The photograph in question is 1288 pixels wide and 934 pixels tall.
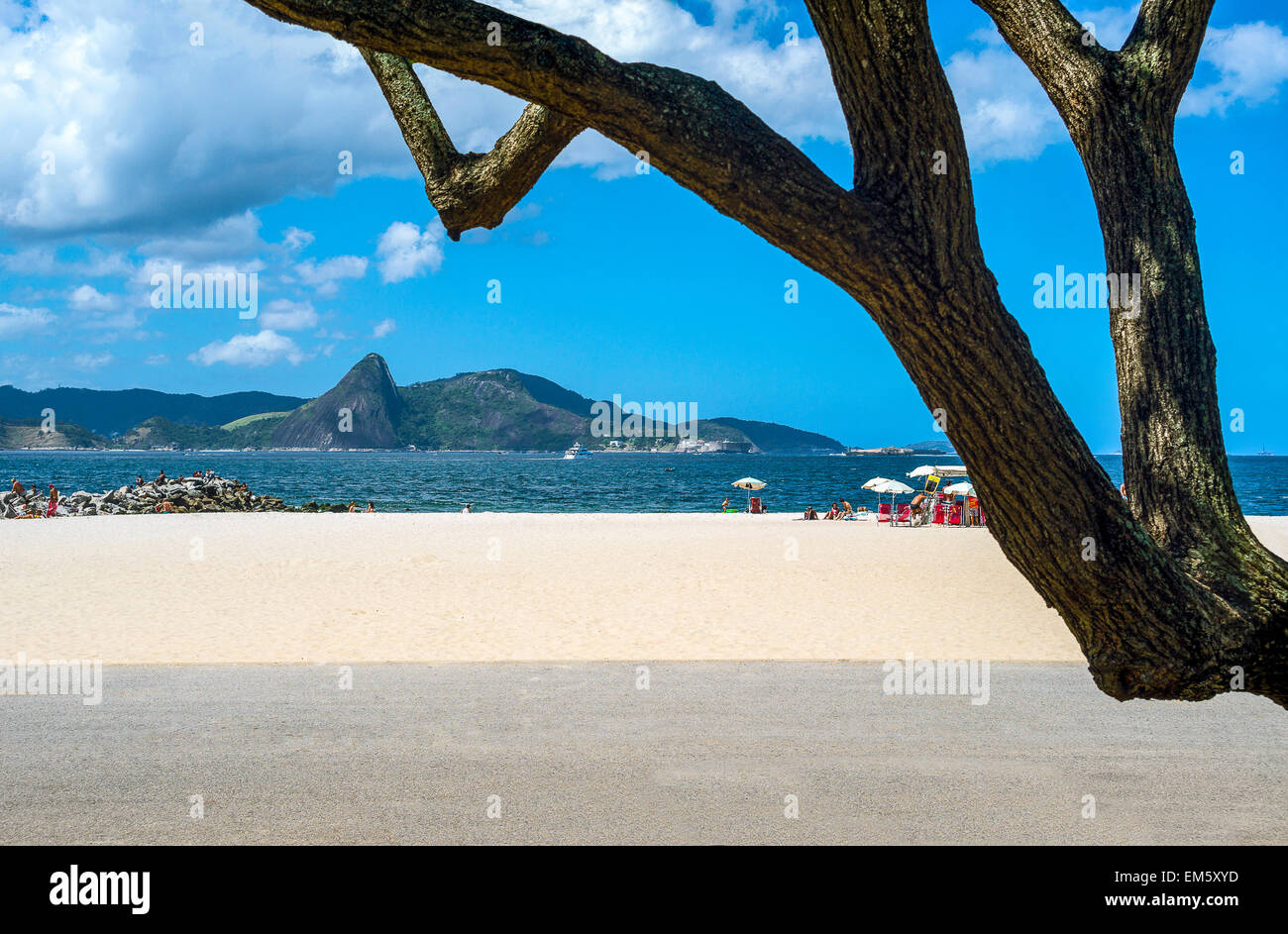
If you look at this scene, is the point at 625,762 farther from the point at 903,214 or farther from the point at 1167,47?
the point at 1167,47

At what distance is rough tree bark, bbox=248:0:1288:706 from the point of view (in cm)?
261

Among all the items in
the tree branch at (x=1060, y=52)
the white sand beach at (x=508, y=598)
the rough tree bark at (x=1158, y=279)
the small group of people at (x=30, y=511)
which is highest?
the tree branch at (x=1060, y=52)

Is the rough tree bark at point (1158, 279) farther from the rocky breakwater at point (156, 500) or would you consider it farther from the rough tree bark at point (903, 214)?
the rocky breakwater at point (156, 500)

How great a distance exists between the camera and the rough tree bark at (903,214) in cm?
261

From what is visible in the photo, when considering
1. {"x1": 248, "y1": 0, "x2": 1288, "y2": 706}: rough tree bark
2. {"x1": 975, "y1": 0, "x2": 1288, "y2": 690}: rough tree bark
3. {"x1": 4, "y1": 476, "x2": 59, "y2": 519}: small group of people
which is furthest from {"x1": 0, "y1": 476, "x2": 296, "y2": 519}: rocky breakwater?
{"x1": 975, "y1": 0, "x2": 1288, "y2": 690}: rough tree bark

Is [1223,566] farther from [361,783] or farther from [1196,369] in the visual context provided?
[361,783]

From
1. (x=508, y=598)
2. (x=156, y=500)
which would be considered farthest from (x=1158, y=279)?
(x=156, y=500)

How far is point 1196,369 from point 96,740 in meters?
7.94

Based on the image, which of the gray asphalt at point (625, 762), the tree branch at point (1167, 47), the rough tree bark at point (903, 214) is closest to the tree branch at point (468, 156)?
the rough tree bark at point (903, 214)

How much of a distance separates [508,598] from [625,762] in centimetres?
851

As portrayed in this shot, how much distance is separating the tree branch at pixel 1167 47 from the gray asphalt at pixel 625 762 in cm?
414

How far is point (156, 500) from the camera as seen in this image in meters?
35.4

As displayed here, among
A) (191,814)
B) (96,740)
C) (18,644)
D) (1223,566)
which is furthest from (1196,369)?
(18,644)

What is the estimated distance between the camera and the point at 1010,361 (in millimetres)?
2799
